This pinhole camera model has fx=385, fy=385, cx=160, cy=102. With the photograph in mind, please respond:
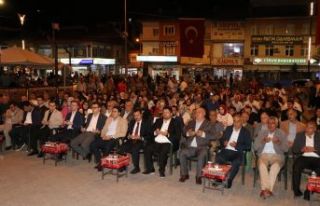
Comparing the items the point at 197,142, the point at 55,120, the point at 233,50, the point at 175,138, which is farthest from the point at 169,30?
the point at 197,142

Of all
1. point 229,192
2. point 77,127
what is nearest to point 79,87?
point 77,127

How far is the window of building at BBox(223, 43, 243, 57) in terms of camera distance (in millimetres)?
46844

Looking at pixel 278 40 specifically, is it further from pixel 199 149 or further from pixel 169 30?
pixel 199 149

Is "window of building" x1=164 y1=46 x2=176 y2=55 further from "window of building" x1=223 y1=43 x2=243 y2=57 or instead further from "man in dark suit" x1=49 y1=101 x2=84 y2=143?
"man in dark suit" x1=49 y1=101 x2=84 y2=143

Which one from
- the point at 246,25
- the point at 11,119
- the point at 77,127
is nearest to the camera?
the point at 77,127

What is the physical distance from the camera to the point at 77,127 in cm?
1020

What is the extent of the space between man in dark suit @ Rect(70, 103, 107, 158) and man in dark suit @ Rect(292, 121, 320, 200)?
15.3 feet

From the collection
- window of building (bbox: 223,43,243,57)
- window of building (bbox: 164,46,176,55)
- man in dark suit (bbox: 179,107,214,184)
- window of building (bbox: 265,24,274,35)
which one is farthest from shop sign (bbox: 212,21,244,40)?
man in dark suit (bbox: 179,107,214,184)

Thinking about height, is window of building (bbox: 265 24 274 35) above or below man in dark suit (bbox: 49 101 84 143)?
above

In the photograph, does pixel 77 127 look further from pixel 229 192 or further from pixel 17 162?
pixel 229 192

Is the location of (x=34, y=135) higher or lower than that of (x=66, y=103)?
lower

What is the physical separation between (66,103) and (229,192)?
240 inches

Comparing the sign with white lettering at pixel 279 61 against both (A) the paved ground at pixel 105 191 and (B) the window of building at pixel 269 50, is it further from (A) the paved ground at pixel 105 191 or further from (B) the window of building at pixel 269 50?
(A) the paved ground at pixel 105 191

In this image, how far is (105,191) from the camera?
730 cm
